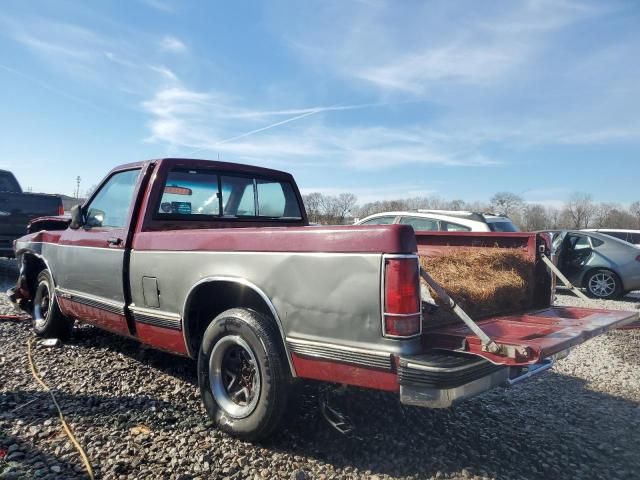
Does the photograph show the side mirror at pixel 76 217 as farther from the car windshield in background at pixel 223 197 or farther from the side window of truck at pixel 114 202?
the car windshield in background at pixel 223 197

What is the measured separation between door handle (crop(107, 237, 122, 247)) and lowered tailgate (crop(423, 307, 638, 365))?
269 cm

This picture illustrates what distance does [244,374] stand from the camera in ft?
10.2

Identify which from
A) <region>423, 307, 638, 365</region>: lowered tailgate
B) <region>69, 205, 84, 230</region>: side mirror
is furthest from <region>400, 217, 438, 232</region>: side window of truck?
<region>69, 205, 84, 230</region>: side mirror

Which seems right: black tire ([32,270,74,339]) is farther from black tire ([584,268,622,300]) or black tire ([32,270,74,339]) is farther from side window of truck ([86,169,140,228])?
black tire ([584,268,622,300])

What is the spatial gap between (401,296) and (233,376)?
1452 millimetres


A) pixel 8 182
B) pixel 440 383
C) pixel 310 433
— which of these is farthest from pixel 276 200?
pixel 8 182

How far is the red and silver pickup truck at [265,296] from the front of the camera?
7.63ft

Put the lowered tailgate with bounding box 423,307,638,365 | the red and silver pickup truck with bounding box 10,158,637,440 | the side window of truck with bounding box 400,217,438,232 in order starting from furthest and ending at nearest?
the side window of truck with bounding box 400,217,438,232 → the red and silver pickup truck with bounding box 10,158,637,440 → the lowered tailgate with bounding box 423,307,638,365

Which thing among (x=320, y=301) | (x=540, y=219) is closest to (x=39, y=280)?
(x=320, y=301)

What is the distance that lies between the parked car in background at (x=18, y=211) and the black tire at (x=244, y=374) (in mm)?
8428

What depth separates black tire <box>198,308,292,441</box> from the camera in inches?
110

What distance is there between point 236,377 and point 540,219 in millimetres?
68377

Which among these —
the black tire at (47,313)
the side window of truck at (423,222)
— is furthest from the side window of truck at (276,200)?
the side window of truck at (423,222)

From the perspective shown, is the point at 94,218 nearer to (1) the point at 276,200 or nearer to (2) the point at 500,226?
(1) the point at 276,200
